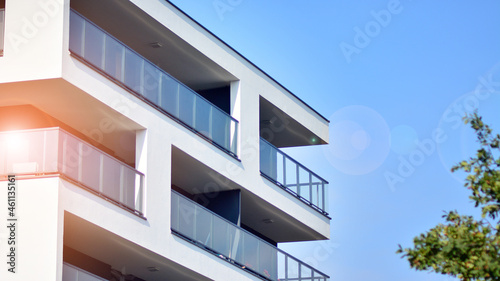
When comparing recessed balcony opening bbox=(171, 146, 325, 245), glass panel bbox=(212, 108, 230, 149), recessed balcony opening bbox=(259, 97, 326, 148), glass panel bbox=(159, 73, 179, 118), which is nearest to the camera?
glass panel bbox=(159, 73, 179, 118)

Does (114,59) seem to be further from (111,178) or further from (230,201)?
(230,201)

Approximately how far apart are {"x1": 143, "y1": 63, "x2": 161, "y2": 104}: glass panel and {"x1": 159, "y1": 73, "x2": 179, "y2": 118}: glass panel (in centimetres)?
22

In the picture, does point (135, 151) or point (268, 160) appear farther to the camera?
point (268, 160)

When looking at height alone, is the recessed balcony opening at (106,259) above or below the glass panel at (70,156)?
below

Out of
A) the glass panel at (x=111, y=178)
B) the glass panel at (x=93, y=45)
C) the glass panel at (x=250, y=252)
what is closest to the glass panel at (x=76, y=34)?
the glass panel at (x=93, y=45)

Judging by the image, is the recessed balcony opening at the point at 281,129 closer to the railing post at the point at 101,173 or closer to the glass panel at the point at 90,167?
the railing post at the point at 101,173

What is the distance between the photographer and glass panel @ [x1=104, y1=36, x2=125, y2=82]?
23.4m

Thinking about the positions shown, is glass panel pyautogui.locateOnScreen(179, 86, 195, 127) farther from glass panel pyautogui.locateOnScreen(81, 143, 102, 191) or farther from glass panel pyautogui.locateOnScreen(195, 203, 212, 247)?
glass panel pyautogui.locateOnScreen(81, 143, 102, 191)

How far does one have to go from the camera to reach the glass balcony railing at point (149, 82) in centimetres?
2270

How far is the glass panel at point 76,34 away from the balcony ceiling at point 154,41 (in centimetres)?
206

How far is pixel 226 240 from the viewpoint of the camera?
2806cm

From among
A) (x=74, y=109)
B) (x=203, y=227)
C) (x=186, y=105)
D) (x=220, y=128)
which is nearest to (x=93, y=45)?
(x=74, y=109)

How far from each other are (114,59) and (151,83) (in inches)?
68.2

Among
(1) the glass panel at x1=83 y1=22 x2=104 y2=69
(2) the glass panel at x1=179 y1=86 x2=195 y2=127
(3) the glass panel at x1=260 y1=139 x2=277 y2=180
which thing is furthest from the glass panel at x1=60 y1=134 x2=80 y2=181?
(3) the glass panel at x1=260 y1=139 x2=277 y2=180
